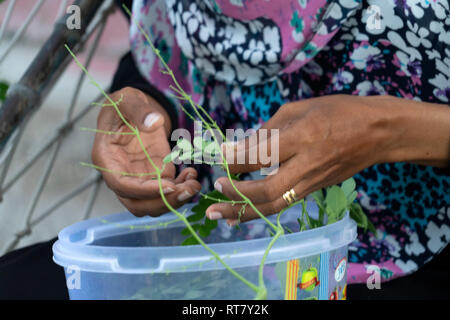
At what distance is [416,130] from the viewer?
69 cm

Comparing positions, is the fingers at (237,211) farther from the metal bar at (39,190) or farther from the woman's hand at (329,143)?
the metal bar at (39,190)

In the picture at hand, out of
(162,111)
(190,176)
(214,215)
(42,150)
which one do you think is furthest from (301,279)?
(42,150)

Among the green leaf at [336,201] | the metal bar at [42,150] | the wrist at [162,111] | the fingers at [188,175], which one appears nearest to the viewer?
the green leaf at [336,201]

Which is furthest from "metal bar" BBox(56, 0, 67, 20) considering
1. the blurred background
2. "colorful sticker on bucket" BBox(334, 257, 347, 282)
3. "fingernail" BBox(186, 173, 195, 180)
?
"colorful sticker on bucket" BBox(334, 257, 347, 282)

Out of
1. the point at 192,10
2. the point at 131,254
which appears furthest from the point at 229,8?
the point at 131,254

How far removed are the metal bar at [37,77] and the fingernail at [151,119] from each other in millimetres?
229

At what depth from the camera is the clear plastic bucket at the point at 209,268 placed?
1.73 feet

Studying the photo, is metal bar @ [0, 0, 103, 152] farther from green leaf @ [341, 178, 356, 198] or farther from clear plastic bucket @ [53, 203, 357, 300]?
green leaf @ [341, 178, 356, 198]

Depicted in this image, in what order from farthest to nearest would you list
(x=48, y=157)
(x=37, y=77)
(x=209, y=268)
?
(x=48, y=157) < (x=37, y=77) < (x=209, y=268)

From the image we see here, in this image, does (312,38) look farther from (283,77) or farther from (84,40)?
(84,40)

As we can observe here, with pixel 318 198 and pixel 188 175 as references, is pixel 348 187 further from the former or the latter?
pixel 188 175

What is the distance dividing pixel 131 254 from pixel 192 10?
0.52 m

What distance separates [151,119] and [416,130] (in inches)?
13.7

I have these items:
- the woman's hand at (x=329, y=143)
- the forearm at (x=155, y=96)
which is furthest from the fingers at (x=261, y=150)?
the forearm at (x=155, y=96)
